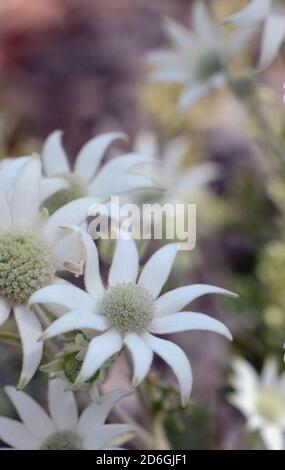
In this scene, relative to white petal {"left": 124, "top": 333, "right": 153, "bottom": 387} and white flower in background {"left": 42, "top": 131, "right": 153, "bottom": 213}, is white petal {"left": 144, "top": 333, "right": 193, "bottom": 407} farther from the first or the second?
white flower in background {"left": 42, "top": 131, "right": 153, "bottom": 213}

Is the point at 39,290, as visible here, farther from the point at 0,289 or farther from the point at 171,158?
the point at 171,158

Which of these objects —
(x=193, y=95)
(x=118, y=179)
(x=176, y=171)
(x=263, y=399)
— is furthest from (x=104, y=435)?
(x=176, y=171)

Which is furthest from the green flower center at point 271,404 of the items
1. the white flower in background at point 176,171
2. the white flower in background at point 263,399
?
the white flower in background at point 176,171

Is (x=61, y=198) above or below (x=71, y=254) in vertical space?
above

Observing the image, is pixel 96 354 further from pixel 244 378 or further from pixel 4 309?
pixel 244 378

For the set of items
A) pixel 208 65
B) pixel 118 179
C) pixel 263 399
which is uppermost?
pixel 208 65

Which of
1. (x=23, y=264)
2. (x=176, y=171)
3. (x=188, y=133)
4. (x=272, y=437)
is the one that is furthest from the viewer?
(x=188, y=133)

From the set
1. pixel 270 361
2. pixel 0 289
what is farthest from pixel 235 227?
pixel 0 289

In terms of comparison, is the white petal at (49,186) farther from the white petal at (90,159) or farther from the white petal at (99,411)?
the white petal at (99,411)
